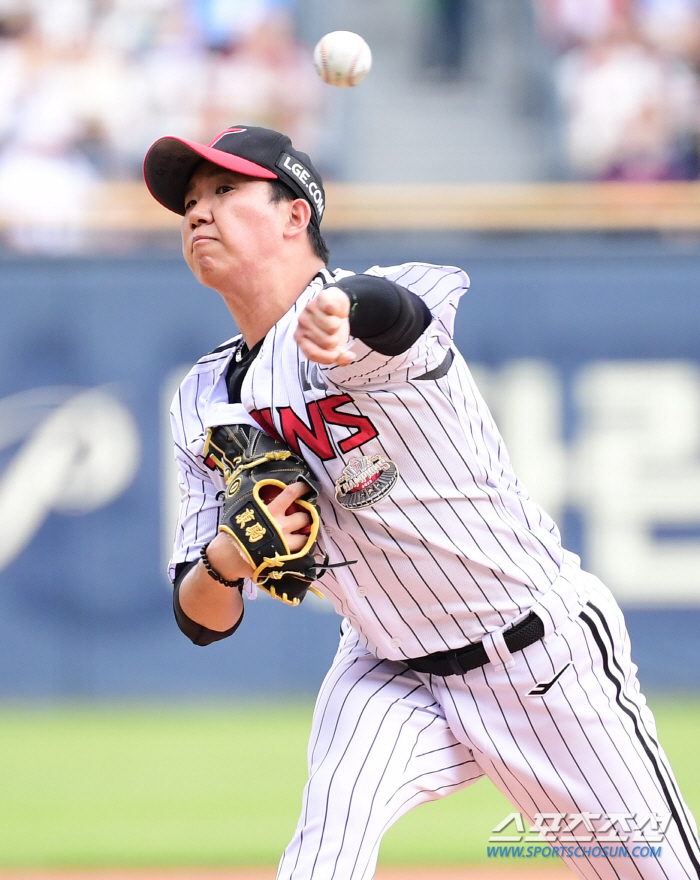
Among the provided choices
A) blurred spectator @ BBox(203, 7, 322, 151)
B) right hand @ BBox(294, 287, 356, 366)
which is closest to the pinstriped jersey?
right hand @ BBox(294, 287, 356, 366)

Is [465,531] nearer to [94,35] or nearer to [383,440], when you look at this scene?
[383,440]

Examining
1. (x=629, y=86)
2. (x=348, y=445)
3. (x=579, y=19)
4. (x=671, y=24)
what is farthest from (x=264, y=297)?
(x=579, y=19)

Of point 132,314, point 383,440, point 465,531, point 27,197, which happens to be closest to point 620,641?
point 465,531

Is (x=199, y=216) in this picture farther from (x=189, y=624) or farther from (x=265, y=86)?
(x=265, y=86)

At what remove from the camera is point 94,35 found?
8.56 m

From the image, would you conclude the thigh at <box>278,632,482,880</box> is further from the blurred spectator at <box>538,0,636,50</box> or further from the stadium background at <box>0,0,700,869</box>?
the blurred spectator at <box>538,0,636,50</box>

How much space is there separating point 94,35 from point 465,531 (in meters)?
6.66

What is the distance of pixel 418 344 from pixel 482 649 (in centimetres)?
73

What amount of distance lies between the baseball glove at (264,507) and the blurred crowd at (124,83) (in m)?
5.51

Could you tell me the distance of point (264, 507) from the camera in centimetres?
263

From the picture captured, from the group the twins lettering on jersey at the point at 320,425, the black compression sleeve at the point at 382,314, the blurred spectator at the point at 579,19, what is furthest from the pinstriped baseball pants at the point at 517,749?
the blurred spectator at the point at 579,19

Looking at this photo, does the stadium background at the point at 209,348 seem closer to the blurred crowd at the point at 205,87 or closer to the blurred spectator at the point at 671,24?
the blurred crowd at the point at 205,87

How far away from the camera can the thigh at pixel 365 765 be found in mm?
2688

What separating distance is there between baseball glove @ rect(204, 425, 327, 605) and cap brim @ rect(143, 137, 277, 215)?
564mm
